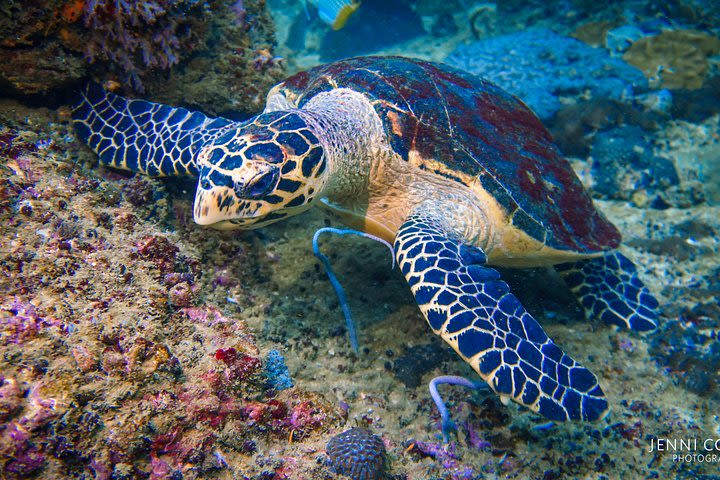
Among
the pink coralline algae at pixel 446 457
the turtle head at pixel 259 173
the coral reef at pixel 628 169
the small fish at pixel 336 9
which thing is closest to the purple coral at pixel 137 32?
the turtle head at pixel 259 173

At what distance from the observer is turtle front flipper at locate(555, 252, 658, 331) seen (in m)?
3.35

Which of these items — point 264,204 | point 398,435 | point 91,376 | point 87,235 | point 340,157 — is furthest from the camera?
point 340,157

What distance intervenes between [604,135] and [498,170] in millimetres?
4089

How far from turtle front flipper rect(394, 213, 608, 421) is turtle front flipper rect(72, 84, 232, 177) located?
2.01m

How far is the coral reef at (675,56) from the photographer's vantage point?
7055mm

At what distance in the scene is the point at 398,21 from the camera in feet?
38.8

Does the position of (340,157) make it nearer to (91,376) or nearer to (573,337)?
(91,376)

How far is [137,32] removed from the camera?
278 cm

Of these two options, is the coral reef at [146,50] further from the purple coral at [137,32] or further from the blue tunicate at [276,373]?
the blue tunicate at [276,373]

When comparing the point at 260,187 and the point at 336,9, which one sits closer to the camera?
→ the point at 260,187

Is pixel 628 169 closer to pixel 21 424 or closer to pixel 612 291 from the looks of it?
pixel 612 291

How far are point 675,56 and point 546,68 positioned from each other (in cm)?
273

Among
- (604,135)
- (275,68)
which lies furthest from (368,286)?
(604,135)

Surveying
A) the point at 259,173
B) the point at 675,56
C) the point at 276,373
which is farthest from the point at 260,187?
the point at 675,56
